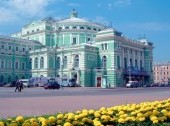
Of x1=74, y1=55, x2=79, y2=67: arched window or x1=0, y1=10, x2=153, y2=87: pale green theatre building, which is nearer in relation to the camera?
x1=0, y1=10, x2=153, y2=87: pale green theatre building

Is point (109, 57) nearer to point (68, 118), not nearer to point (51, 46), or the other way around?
point (51, 46)

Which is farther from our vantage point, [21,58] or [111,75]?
[21,58]

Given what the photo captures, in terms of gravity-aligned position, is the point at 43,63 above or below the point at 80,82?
above

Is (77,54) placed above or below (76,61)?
above

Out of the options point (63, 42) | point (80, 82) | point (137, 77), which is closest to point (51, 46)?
point (63, 42)

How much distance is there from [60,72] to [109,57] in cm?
1268

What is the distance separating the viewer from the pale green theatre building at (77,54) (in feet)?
232

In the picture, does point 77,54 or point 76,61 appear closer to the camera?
point 77,54

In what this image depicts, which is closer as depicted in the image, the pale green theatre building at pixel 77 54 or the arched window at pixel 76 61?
the pale green theatre building at pixel 77 54

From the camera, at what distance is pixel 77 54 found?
71.2 meters

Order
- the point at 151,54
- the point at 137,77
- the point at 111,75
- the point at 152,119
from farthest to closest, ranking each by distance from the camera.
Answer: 1. the point at 151,54
2. the point at 137,77
3. the point at 111,75
4. the point at 152,119

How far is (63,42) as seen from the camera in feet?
270

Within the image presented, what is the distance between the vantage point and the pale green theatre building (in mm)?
70812

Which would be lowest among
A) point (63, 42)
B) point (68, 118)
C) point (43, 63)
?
point (68, 118)
